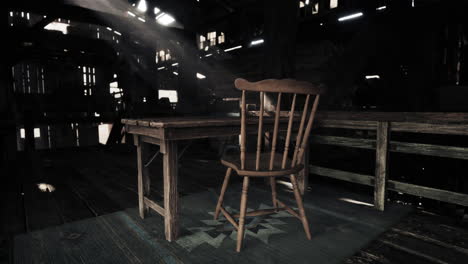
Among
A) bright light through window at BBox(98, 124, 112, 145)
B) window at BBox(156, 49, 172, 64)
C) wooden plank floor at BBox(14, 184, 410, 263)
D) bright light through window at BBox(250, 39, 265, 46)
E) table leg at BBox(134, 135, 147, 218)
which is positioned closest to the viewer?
wooden plank floor at BBox(14, 184, 410, 263)

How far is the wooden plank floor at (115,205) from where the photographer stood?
1.75m

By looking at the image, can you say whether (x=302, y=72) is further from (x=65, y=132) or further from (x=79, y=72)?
(x=65, y=132)

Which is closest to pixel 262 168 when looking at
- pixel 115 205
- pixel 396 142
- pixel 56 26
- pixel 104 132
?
pixel 396 142

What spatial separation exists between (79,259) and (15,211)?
1.33 m

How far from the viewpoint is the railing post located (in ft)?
8.16

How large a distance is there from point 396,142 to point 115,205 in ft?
9.34

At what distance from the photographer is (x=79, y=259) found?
1657mm

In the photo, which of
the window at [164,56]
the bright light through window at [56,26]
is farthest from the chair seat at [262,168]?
the bright light through window at [56,26]

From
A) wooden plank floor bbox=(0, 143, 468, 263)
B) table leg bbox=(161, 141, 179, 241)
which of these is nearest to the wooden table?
table leg bbox=(161, 141, 179, 241)

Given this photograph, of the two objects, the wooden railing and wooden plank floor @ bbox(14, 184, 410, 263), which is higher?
the wooden railing

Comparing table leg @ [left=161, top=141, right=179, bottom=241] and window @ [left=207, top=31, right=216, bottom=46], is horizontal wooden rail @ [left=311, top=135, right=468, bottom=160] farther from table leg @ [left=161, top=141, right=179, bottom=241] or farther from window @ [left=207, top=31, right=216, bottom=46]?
window @ [left=207, top=31, right=216, bottom=46]

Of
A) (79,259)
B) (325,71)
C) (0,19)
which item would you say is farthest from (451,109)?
(0,19)

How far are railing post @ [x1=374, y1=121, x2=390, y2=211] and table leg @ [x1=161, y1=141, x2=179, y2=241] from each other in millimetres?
1918

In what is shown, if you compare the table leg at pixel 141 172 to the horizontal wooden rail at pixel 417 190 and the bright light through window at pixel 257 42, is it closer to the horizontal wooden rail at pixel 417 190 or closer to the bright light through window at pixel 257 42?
the horizontal wooden rail at pixel 417 190
